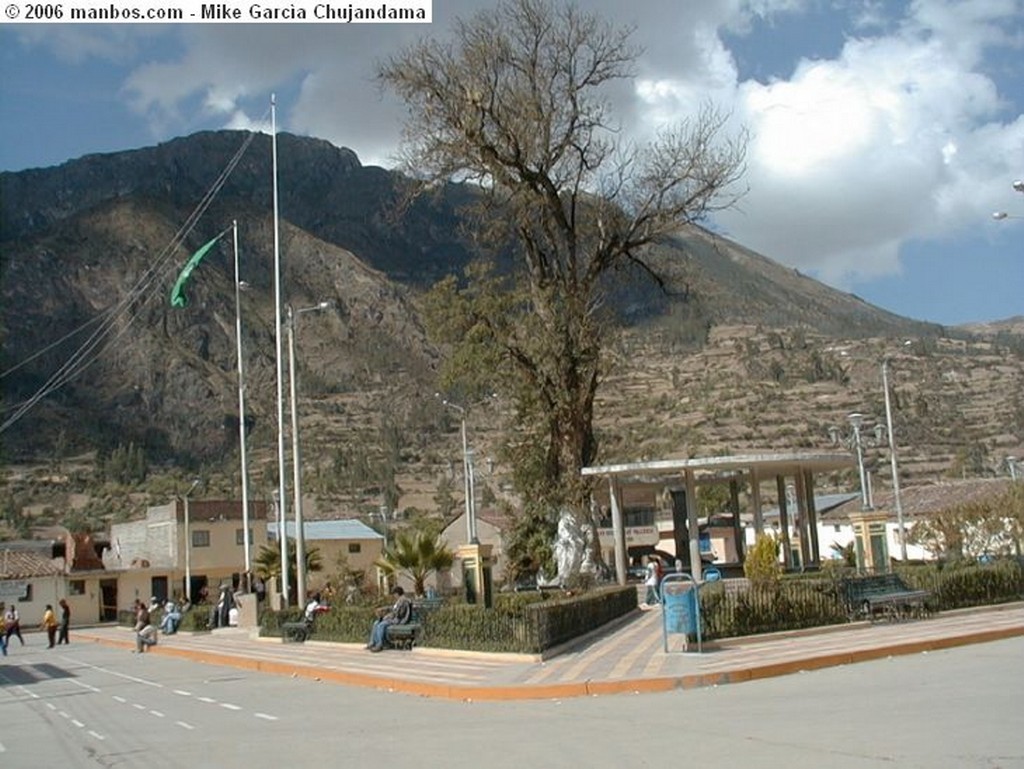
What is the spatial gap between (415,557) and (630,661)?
14713 mm

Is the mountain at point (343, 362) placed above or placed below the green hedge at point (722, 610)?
above

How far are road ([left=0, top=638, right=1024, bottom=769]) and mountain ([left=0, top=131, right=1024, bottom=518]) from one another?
67241mm

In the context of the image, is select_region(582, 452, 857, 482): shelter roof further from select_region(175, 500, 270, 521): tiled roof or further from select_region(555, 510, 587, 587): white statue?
select_region(175, 500, 270, 521): tiled roof

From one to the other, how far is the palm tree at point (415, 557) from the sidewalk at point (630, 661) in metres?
6.38

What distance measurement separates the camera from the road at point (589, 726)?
992 centimetres

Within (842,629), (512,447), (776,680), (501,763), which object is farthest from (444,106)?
(501,763)

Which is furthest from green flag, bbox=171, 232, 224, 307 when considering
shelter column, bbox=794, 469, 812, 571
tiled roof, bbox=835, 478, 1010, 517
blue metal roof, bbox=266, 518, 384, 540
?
blue metal roof, bbox=266, 518, 384, 540

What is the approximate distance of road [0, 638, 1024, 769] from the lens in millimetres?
9922

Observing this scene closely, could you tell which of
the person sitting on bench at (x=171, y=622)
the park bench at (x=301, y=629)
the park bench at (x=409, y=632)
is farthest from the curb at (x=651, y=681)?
the person sitting on bench at (x=171, y=622)

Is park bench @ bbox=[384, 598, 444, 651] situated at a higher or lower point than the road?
higher

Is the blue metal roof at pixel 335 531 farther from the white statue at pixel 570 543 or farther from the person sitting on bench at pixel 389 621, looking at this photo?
the person sitting on bench at pixel 389 621

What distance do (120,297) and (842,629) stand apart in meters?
140

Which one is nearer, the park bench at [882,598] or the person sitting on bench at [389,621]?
the park bench at [882,598]

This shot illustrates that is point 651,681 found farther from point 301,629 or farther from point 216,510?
point 216,510
